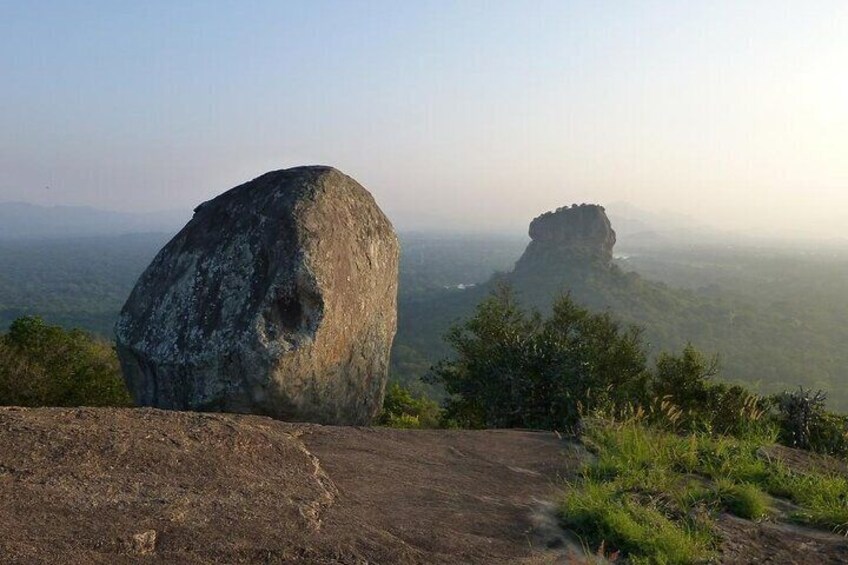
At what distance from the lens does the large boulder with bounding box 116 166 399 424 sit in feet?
33.5

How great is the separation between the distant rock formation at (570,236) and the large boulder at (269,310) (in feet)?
399

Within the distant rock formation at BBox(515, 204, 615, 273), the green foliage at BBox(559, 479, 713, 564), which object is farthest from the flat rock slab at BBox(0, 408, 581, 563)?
the distant rock formation at BBox(515, 204, 615, 273)

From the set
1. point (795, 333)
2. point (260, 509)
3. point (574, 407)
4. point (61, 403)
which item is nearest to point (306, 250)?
point (260, 509)

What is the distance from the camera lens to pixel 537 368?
14.6 m

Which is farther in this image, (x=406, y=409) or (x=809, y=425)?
(x=406, y=409)

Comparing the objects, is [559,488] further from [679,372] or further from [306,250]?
[679,372]

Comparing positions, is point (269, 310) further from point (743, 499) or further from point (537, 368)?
point (743, 499)

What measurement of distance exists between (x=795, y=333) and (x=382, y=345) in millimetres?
107914

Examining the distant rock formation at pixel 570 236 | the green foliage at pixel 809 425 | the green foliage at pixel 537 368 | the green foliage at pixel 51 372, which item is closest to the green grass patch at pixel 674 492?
the green foliage at pixel 809 425

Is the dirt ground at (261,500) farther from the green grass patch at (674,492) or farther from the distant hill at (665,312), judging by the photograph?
the distant hill at (665,312)

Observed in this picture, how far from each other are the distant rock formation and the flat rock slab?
413ft

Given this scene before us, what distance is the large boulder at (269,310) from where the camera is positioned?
33.5 ft

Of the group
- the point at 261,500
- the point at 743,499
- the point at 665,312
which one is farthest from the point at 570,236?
the point at 261,500

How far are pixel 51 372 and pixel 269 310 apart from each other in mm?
9816
